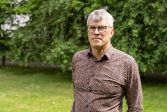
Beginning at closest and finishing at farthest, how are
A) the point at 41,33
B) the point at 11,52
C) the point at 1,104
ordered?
the point at 1,104 < the point at 41,33 < the point at 11,52

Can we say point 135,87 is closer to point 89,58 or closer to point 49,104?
point 89,58

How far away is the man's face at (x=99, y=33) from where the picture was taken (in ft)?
10.3

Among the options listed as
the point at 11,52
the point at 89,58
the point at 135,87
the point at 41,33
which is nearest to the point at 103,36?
the point at 89,58

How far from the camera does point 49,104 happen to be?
9.27 m

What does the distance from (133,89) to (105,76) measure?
0.73 ft

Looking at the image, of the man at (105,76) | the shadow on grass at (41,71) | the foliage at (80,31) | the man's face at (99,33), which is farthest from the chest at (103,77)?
the shadow on grass at (41,71)

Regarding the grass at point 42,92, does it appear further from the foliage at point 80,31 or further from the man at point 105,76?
the man at point 105,76

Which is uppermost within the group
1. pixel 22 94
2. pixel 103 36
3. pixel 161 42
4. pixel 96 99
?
pixel 103 36

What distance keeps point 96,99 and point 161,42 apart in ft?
25.3

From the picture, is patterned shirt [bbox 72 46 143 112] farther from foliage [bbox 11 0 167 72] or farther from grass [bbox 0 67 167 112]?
foliage [bbox 11 0 167 72]

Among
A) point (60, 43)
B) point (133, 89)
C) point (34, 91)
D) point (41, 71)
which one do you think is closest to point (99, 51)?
point (133, 89)

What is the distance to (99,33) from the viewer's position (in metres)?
3.13

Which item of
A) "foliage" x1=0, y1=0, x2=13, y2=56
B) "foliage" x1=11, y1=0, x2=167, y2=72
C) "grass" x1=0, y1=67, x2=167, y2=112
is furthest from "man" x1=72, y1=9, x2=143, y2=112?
"foliage" x1=0, y1=0, x2=13, y2=56

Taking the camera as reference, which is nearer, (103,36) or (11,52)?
(103,36)
